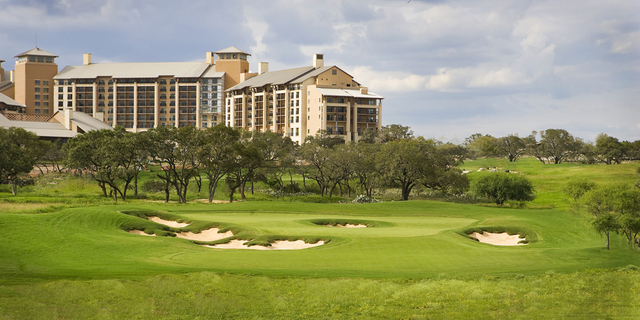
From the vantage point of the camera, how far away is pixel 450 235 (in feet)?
103

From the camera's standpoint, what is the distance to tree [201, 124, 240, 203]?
65312 millimetres

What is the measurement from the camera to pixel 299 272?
21266mm

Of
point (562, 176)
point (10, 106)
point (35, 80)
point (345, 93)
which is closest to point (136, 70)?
point (35, 80)

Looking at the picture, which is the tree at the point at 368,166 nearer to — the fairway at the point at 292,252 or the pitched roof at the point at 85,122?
the fairway at the point at 292,252

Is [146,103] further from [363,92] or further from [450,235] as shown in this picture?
[450,235]

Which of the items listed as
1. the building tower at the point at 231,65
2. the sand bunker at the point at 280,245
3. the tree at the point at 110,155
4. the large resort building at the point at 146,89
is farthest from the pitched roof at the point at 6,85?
the sand bunker at the point at 280,245

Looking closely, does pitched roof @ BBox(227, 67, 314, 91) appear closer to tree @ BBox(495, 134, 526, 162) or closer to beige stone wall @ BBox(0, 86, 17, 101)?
tree @ BBox(495, 134, 526, 162)

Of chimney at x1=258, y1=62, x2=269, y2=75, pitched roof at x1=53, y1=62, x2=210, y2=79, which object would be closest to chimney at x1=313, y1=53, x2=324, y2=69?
chimney at x1=258, y1=62, x2=269, y2=75

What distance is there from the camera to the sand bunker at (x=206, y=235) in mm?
33312

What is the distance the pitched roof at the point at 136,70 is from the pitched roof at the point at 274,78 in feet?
60.5

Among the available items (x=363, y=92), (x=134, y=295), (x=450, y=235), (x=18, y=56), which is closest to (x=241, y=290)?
(x=134, y=295)

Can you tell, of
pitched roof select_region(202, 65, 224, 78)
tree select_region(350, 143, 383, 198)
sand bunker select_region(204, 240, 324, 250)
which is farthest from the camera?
pitched roof select_region(202, 65, 224, 78)

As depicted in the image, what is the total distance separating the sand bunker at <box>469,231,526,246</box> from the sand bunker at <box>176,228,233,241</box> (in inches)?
570

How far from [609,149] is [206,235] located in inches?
4198
